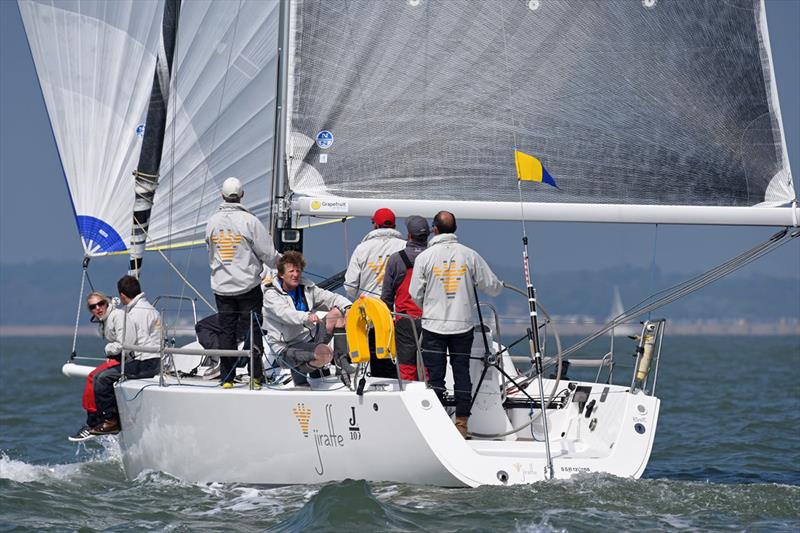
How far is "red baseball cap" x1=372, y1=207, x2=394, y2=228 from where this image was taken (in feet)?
27.8

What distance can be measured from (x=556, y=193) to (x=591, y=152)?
428 mm

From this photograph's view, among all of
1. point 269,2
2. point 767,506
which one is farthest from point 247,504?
point 269,2

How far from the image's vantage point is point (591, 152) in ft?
30.3

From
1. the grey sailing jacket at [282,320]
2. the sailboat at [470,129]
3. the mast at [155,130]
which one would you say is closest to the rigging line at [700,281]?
the sailboat at [470,129]

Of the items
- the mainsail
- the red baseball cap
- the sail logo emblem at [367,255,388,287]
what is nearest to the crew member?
the sail logo emblem at [367,255,388,287]

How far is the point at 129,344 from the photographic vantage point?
8.94 metres

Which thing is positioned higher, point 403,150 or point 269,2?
point 269,2

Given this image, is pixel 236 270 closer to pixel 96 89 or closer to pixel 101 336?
pixel 101 336

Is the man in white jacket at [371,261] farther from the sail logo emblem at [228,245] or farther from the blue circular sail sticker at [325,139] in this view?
the blue circular sail sticker at [325,139]

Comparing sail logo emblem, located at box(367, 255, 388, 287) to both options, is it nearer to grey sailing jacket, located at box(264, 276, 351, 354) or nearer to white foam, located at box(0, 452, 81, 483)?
grey sailing jacket, located at box(264, 276, 351, 354)

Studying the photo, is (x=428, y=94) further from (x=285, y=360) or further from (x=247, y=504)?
(x=247, y=504)

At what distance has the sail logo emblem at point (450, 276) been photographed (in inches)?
295

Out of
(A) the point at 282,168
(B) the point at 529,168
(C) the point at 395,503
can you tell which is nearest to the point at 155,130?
(A) the point at 282,168

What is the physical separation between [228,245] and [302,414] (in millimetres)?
1282
